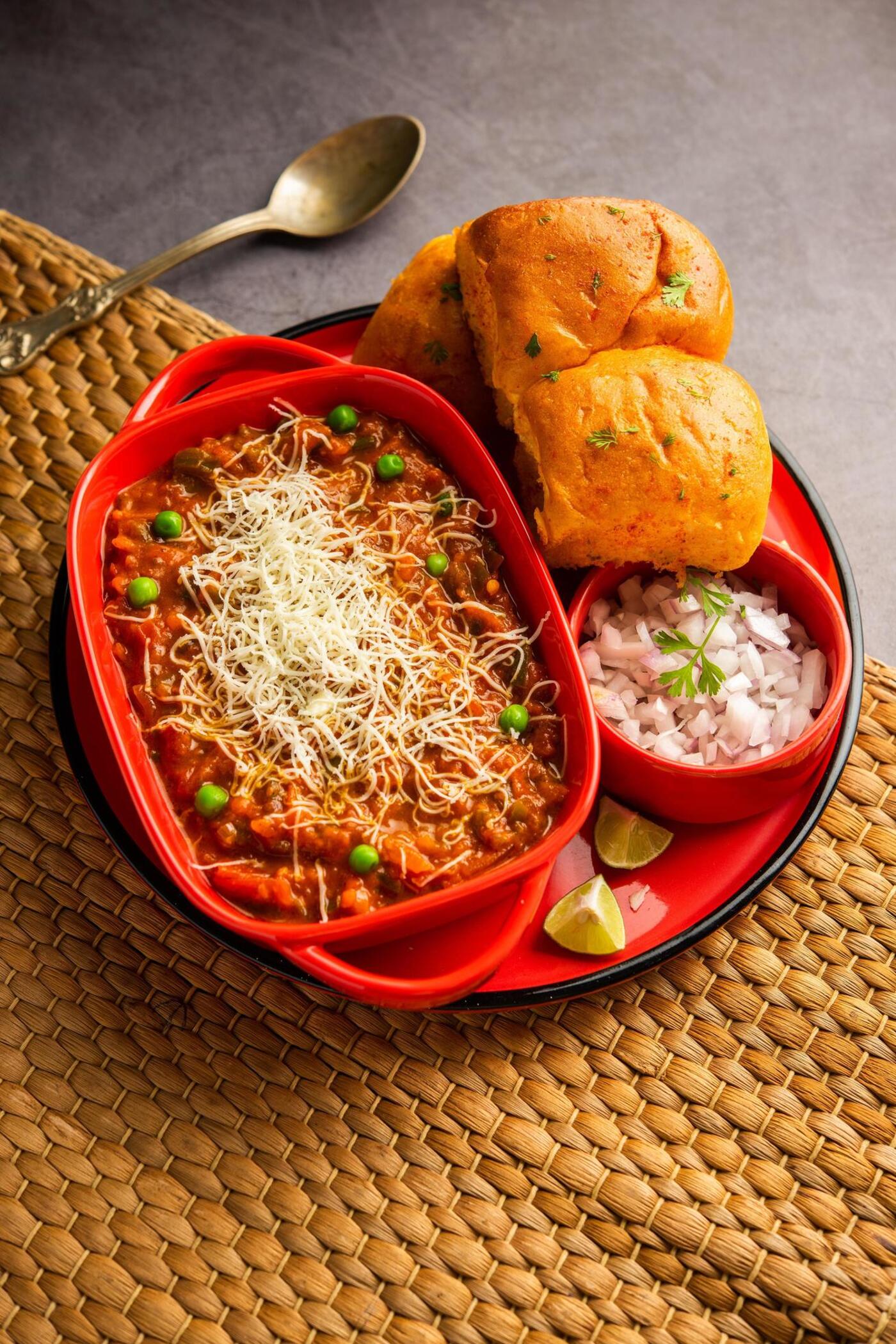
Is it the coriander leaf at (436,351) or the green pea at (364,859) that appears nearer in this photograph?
the green pea at (364,859)

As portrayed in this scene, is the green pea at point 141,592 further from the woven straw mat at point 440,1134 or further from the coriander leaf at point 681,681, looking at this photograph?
the coriander leaf at point 681,681

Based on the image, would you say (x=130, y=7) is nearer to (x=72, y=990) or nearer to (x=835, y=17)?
(x=835, y=17)

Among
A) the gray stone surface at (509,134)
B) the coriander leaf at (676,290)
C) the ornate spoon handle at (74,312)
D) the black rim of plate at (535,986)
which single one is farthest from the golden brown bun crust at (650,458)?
the ornate spoon handle at (74,312)

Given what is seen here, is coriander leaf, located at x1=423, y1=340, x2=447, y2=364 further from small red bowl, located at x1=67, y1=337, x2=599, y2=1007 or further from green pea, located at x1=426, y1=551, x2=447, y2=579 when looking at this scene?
green pea, located at x1=426, y1=551, x2=447, y2=579

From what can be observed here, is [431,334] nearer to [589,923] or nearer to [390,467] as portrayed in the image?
[390,467]

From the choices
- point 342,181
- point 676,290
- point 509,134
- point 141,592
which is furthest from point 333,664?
point 509,134

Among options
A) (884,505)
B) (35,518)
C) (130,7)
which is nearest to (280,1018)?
(35,518)
